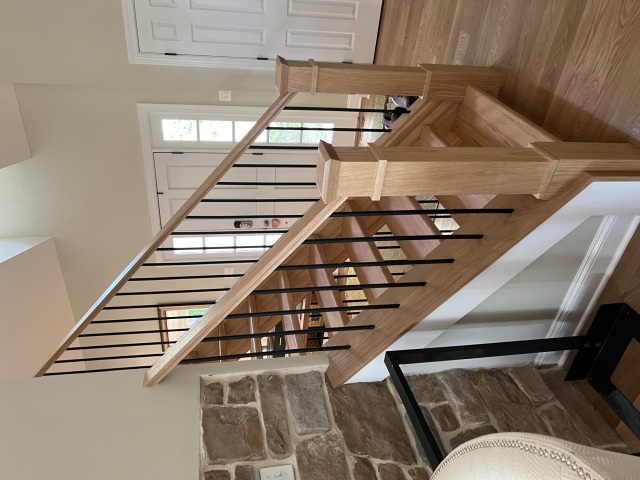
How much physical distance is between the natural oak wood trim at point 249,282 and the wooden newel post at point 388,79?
3.27ft

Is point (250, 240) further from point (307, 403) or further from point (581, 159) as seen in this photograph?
point (581, 159)

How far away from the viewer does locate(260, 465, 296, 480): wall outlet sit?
1.61m

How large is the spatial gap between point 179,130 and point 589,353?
3689 millimetres

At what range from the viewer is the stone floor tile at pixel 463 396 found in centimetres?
189

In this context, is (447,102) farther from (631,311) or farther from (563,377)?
(563,377)

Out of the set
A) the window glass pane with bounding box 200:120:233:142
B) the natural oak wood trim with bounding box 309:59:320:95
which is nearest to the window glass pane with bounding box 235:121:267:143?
the window glass pane with bounding box 200:120:233:142

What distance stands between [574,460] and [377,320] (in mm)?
1223

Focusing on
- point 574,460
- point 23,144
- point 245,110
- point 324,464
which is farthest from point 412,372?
point 23,144

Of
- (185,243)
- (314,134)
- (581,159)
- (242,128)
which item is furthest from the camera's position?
(185,243)

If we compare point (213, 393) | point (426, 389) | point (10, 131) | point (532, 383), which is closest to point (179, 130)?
point (10, 131)

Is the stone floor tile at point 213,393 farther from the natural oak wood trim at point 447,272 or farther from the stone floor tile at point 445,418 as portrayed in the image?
the stone floor tile at point 445,418

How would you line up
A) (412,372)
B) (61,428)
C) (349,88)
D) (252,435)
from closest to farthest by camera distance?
1. (61,428)
2. (252,435)
3. (412,372)
4. (349,88)

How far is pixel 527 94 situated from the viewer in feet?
6.72

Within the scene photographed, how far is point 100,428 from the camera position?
1.62 meters
